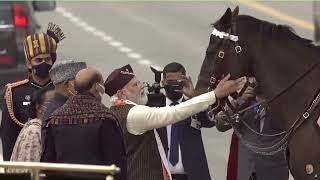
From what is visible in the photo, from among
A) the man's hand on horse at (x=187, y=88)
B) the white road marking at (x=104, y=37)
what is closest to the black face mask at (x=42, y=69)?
the man's hand on horse at (x=187, y=88)

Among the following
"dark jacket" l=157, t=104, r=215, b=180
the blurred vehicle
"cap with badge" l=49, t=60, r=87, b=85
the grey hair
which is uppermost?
"cap with badge" l=49, t=60, r=87, b=85

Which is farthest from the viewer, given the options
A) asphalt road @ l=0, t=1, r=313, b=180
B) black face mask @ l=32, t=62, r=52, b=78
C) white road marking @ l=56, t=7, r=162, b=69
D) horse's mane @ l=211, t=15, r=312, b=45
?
white road marking @ l=56, t=7, r=162, b=69

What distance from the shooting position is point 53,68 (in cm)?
945

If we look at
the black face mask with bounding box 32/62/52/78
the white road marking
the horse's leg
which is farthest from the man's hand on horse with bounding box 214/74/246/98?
the white road marking

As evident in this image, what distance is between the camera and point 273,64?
1005 centimetres

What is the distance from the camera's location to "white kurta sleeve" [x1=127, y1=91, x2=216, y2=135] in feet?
29.9

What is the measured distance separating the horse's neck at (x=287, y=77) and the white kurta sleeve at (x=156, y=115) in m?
0.97

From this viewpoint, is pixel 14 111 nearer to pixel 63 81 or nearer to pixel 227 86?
pixel 63 81

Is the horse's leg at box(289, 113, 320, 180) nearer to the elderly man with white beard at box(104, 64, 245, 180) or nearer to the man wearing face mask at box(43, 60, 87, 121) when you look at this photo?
the elderly man with white beard at box(104, 64, 245, 180)

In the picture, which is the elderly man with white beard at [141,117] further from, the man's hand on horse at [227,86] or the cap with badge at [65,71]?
the cap with badge at [65,71]

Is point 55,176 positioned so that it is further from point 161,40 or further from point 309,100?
point 161,40

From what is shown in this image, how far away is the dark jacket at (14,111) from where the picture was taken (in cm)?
1010

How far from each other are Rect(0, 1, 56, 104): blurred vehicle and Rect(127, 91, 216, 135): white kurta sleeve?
8.86m

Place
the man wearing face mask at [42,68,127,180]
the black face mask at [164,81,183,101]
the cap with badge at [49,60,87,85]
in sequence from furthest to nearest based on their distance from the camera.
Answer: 1. the black face mask at [164,81,183,101]
2. the cap with badge at [49,60,87,85]
3. the man wearing face mask at [42,68,127,180]
